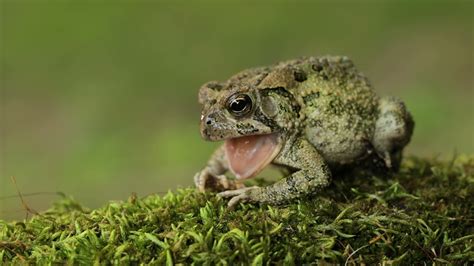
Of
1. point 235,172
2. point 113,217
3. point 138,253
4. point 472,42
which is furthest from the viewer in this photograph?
point 472,42

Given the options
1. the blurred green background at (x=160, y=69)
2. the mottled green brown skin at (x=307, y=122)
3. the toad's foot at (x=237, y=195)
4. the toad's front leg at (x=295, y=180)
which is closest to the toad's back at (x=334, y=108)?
the mottled green brown skin at (x=307, y=122)

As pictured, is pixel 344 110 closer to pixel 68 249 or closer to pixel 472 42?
pixel 68 249

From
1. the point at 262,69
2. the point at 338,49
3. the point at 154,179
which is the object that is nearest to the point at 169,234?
the point at 262,69

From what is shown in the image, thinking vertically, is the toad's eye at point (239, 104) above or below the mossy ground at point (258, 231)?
above

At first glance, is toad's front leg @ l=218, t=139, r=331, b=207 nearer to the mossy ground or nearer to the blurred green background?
the mossy ground

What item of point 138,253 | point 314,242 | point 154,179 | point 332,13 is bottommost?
point 314,242

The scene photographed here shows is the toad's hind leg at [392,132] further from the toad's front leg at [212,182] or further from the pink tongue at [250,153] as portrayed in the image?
the toad's front leg at [212,182]

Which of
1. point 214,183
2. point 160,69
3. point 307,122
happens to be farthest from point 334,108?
point 160,69
